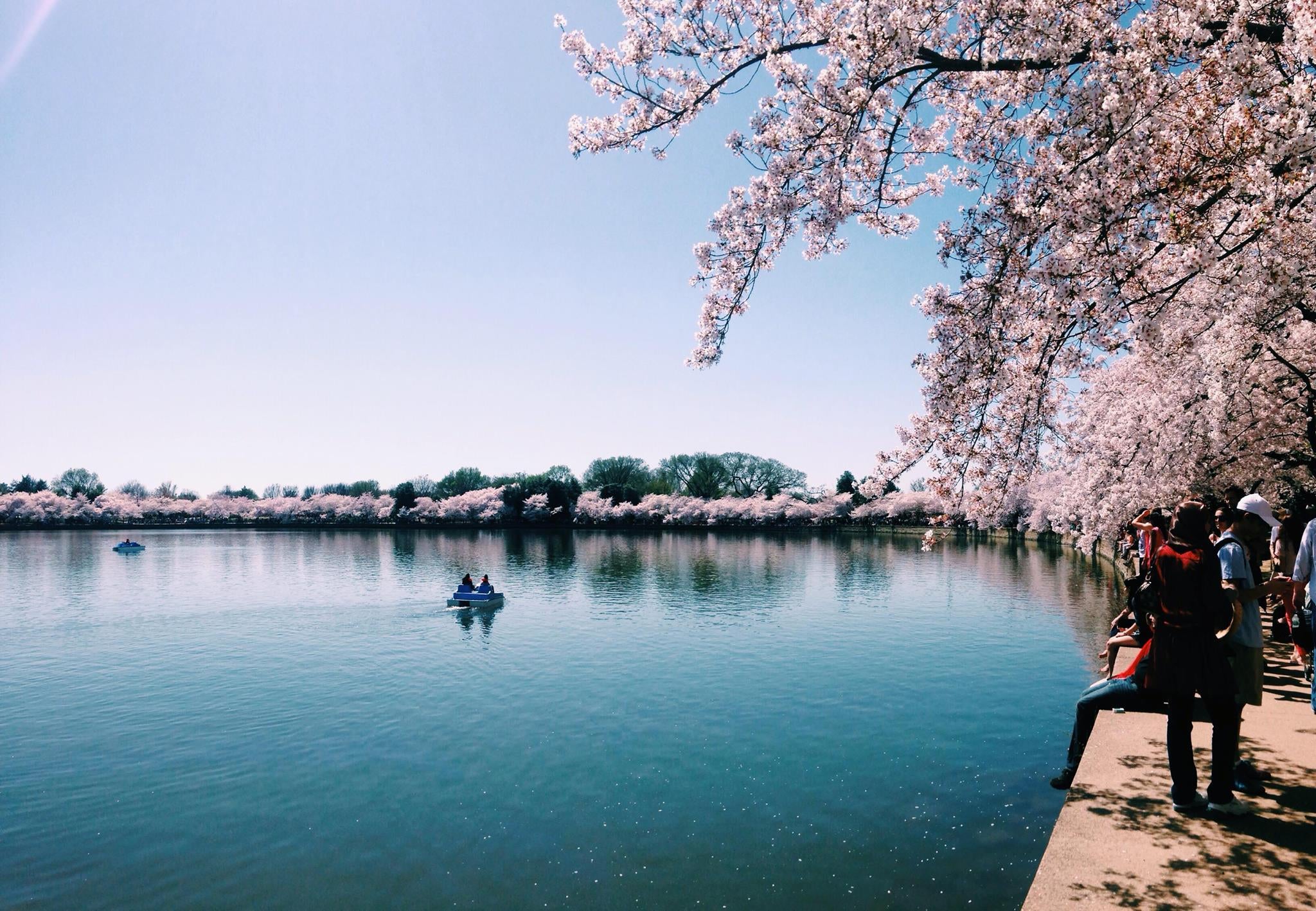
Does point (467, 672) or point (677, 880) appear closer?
point (677, 880)

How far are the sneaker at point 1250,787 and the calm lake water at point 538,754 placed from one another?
2.15m

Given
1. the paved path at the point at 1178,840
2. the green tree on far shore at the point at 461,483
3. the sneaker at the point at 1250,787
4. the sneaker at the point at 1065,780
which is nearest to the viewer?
the paved path at the point at 1178,840

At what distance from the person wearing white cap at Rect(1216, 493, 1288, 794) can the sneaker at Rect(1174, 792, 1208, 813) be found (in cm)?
33

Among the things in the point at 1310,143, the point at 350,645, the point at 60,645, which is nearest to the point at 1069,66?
the point at 1310,143

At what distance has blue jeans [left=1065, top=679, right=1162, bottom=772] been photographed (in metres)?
5.45

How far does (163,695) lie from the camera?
51.4 ft

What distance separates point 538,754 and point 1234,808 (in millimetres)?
8921

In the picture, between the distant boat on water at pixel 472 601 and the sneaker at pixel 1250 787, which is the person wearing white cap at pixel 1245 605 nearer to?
the sneaker at pixel 1250 787

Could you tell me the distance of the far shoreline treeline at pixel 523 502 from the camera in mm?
99938

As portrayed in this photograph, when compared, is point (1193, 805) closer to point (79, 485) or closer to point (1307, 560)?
point (1307, 560)

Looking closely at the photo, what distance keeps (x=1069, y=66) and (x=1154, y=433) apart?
39.0 ft

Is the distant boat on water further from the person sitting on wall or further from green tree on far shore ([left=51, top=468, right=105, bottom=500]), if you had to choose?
green tree on far shore ([left=51, top=468, right=105, bottom=500])

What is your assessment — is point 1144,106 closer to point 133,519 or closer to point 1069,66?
point 1069,66

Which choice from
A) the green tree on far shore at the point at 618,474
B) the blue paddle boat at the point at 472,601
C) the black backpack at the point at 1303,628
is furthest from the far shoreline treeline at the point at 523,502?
the black backpack at the point at 1303,628
